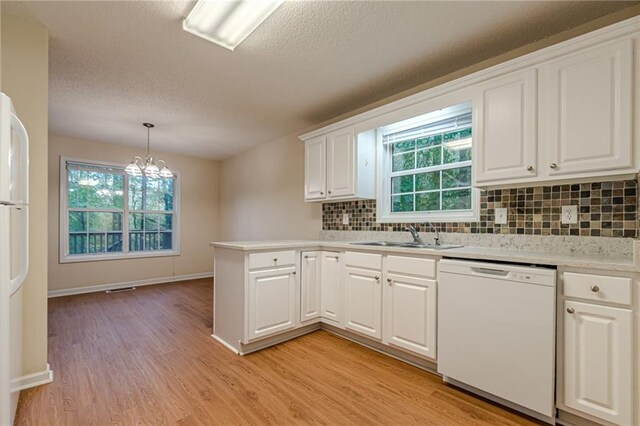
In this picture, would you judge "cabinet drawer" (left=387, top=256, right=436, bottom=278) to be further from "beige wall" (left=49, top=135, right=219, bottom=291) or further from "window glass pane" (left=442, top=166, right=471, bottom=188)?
"beige wall" (left=49, top=135, right=219, bottom=291)

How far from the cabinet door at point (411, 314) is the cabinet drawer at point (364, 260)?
155mm

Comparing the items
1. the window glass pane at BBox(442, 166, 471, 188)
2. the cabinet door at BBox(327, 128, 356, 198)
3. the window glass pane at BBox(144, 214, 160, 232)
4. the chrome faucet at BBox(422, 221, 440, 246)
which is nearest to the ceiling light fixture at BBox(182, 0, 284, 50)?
the cabinet door at BBox(327, 128, 356, 198)

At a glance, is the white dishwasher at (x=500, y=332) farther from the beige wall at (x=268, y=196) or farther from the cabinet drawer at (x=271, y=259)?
the beige wall at (x=268, y=196)

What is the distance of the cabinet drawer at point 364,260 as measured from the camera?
8.02 ft

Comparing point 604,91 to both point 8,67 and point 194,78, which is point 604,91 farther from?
point 8,67

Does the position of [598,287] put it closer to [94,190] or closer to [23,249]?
[23,249]

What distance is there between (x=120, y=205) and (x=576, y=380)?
6.04m

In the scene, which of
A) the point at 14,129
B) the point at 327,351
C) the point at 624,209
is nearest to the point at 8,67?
the point at 14,129

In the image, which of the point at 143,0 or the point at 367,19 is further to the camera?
the point at 367,19

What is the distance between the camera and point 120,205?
16.8 feet

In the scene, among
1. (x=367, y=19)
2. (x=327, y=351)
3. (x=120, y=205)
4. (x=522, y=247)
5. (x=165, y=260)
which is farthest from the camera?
(x=165, y=260)

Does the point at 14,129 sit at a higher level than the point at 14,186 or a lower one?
higher

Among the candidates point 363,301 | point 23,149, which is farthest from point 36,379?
point 363,301

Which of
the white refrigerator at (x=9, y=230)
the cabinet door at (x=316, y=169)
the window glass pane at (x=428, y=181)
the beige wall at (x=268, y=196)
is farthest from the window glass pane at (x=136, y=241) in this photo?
the window glass pane at (x=428, y=181)
